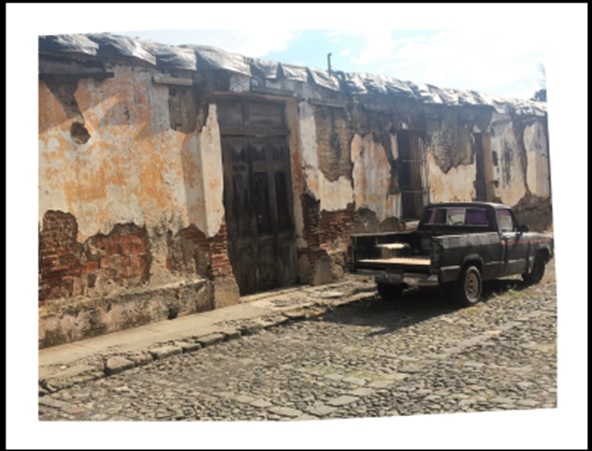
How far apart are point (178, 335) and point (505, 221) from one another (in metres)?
5.00

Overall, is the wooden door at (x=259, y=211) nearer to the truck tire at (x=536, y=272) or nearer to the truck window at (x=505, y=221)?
the truck window at (x=505, y=221)

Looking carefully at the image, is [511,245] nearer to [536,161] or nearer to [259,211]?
[259,211]

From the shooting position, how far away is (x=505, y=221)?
339 inches

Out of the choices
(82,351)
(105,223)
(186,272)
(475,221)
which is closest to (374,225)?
(475,221)

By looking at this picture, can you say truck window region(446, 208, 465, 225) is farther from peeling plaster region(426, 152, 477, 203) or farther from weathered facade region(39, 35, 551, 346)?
peeling plaster region(426, 152, 477, 203)

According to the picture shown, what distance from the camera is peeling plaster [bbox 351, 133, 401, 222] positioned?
10.4m

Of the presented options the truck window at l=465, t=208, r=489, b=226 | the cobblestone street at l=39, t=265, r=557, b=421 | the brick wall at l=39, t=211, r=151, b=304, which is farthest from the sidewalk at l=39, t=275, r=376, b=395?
the truck window at l=465, t=208, r=489, b=226

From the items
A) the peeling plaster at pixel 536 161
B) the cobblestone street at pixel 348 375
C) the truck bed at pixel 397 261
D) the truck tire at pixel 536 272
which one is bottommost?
the cobblestone street at pixel 348 375

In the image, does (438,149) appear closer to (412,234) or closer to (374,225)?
(374,225)

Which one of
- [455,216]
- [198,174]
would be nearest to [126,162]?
[198,174]

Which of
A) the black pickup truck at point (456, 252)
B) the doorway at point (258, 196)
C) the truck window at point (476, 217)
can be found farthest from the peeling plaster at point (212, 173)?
the truck window at point (476, 217)

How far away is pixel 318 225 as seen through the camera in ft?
31.1

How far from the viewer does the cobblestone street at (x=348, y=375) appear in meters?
4.40

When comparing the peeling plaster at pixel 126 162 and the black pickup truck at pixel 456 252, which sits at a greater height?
the peeling plaster at pixel 126 162
